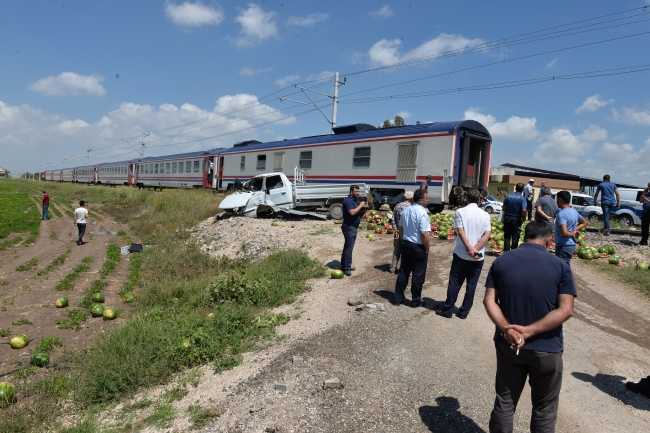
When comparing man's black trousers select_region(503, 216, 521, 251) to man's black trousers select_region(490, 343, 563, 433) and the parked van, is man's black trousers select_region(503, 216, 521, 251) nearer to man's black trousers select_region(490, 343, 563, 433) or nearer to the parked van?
man's black trousers select_region(490, 343, 563, 433)

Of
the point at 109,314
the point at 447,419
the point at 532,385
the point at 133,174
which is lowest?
the point at 109,314

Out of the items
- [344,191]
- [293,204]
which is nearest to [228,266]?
[293,204]

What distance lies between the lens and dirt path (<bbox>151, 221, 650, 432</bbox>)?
4031 mm

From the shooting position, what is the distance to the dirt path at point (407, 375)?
13.2 feet

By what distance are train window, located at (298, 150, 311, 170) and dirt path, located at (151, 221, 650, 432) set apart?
13129 millimetres

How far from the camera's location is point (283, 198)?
15617 mm

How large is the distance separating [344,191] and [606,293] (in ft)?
31.0

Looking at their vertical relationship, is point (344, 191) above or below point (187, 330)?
above

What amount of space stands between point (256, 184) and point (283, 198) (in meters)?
1.38

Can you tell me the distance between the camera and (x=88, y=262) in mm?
13516

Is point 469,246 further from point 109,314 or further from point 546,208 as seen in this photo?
point 109,314

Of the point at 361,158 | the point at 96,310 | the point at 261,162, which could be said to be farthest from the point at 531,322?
the point at 261,162

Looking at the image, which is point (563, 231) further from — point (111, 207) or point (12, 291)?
point (111, 207)

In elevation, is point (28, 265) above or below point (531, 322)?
below
